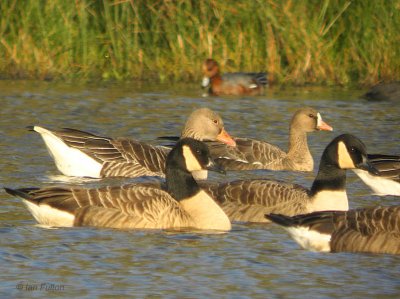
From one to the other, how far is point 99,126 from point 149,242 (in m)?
7.94

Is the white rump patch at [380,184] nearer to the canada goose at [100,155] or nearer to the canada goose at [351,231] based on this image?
the canada goose at [100,155]

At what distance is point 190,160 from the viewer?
11.1 metres

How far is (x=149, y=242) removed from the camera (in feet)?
33.5

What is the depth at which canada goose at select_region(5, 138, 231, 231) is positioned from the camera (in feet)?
34.7

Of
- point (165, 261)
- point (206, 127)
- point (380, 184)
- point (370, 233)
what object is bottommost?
point (165, 261)

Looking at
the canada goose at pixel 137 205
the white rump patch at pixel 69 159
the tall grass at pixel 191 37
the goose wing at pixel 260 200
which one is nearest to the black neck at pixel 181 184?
the canada goose at pixel 137 205

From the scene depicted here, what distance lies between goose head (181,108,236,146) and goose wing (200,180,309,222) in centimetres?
289

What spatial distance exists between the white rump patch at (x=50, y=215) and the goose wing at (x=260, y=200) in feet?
6.00

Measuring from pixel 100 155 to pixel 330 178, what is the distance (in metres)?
3.66

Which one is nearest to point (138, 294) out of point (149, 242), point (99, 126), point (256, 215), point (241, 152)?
point (149, 242)

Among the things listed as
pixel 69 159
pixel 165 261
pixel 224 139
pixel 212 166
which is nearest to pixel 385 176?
pixel 224 139

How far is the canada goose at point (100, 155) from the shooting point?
13.9 metres

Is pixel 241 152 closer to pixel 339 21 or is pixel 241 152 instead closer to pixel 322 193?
pixel 322 193

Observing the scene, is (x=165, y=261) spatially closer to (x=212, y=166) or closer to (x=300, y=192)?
(x=212, y=166)
